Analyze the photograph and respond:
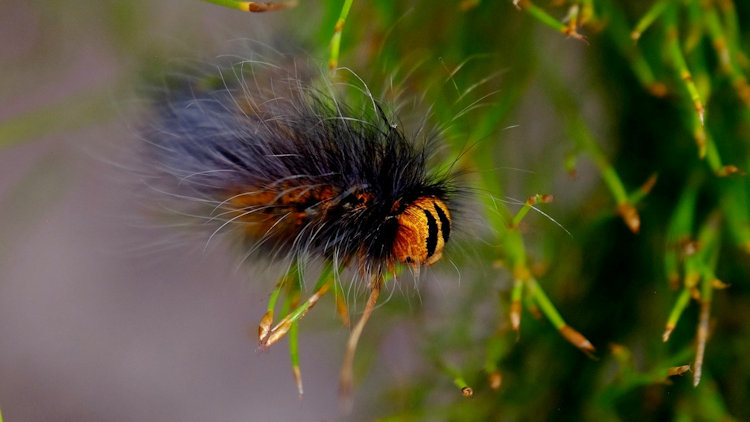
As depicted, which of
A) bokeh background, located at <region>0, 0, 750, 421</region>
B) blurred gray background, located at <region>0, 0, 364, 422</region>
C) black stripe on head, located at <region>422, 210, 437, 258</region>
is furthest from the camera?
blurred gray background, located at <region>0, 0, 364, 422</region>

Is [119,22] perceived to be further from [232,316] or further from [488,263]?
[488,263]

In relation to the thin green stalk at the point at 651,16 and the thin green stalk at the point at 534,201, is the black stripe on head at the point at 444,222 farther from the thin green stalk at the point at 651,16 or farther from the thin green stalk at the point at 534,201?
the thin green stalk at the point at 651,16

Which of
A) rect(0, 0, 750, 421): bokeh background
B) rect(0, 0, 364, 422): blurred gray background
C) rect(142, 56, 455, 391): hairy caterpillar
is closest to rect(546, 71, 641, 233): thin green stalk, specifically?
rect(0, 0, 750, 421): bokeh background

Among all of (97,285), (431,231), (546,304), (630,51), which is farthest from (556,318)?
(97,285)

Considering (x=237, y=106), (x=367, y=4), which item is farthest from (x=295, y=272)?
(x=367, y=4)

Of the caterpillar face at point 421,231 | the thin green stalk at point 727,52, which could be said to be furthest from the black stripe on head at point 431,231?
the thin green stalk at point 727,52

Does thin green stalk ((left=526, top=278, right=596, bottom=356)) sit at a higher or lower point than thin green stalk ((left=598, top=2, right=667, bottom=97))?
lower

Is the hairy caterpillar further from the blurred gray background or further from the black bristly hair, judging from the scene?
the blurred gray background
